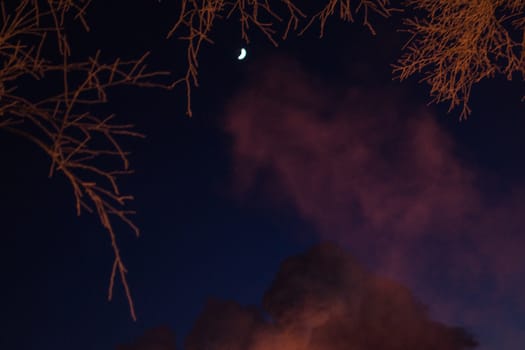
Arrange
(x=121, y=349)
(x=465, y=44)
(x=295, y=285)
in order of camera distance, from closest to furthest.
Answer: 1. (x=465, y=44)
2. (x=295, y=285)
3. (x=121, y=349)

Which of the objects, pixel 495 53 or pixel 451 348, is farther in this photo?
pixel 451 348

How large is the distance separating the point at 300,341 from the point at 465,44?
1360 inches

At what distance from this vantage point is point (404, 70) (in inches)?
196

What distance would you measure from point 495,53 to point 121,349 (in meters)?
43.7

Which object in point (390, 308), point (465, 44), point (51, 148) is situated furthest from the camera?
point (390, 308)

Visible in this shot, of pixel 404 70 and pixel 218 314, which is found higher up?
pixel 218 314

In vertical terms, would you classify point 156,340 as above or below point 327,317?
below

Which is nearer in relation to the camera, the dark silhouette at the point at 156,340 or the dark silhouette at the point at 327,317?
the dark silhouette at the point at 327,317

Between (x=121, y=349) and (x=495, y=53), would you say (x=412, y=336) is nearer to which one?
(x=121, y=349)

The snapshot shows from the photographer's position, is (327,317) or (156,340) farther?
(156,340)

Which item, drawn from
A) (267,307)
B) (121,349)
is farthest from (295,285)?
(121,349)

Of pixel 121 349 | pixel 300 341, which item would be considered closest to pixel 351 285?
pixel 300 341

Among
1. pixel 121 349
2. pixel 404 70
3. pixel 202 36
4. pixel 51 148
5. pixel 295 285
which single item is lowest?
pixel 51 148

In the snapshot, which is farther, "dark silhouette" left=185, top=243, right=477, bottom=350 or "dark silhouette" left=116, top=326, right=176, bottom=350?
"dark silhouette" left=116, top=326, right=176, bottom=350
